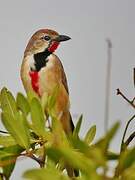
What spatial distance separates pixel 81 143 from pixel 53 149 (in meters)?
0.03

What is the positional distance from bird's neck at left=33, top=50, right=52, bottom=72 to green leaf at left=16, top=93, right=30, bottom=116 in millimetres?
1785

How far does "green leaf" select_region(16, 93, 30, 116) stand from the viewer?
2.89ft

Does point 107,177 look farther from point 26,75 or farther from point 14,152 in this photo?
point 26,75

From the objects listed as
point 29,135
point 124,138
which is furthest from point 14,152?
point 124,138

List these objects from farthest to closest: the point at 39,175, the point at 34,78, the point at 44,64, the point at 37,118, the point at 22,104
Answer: the point at 44,64 → the point at 34,78 → the point at 22,104 → the point at 37,118 → the point at 39,175

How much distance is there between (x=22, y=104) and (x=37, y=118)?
135mm

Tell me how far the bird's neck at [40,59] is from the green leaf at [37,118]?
6.25 feet

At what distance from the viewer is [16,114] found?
824 millimetres

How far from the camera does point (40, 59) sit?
279 centimetres

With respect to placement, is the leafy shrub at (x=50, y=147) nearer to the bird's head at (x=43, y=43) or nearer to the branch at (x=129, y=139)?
the branch at (x=129, y=139)

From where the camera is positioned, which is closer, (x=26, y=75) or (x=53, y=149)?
(x=53, y=149)

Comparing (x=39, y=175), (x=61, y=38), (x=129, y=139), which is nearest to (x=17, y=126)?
(x=129, y=139)

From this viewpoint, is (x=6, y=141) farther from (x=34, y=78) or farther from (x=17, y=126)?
(x=34, y=78)

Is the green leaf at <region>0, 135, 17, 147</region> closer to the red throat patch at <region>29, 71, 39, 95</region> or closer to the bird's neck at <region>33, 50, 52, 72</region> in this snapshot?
the red throat patch at <region>29, 71, 39, 95</region>
